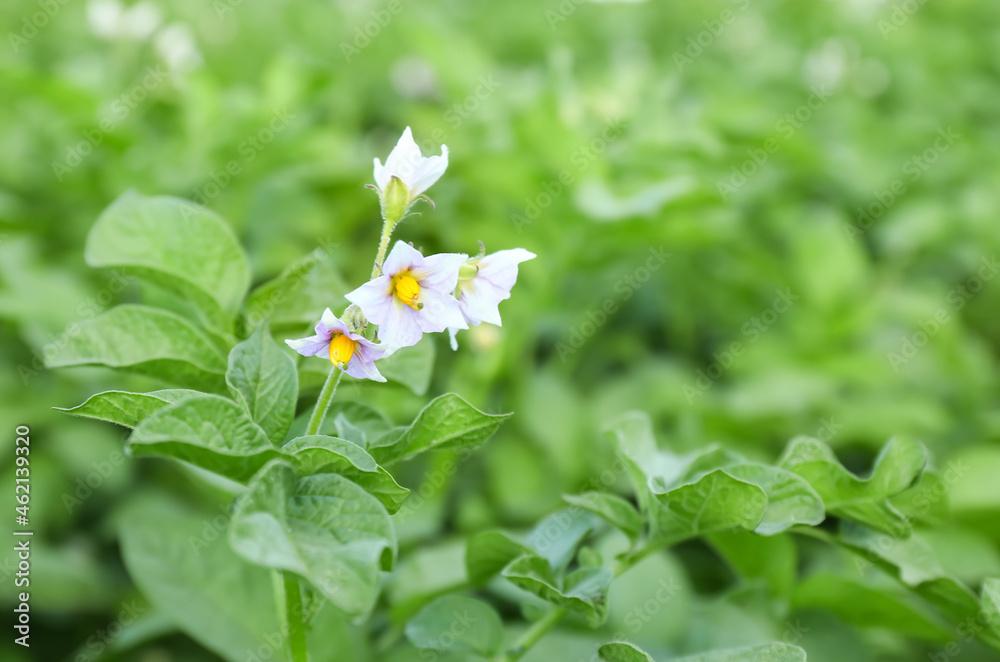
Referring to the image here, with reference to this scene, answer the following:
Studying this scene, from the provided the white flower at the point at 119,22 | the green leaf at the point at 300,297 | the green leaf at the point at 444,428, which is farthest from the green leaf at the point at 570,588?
the white flower at the point at 119,22

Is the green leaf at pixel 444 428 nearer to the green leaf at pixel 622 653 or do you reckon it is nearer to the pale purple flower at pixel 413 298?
the pale purple flower at pixel 413 298

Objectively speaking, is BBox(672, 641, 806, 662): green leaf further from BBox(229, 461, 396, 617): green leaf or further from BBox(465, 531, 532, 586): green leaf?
BBox(229, 461, 396, 617): green leaf

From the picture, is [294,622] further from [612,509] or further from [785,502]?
[785,502]

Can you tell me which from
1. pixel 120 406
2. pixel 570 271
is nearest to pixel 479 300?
pixel 120 406

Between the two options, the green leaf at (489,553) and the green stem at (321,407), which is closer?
the green stem at (321,407)

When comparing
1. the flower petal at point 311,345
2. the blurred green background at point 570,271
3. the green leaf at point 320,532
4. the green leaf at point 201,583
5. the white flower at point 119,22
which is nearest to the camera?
the green leaf at point 320,532

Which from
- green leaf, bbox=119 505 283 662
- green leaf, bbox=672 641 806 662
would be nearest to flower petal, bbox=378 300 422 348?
green leaf, bbox=672 641 806 662
